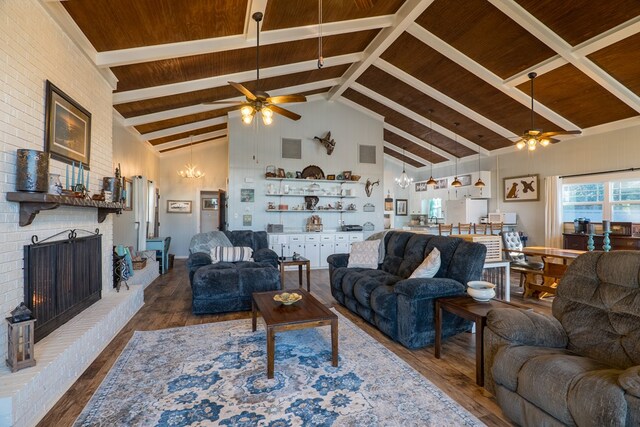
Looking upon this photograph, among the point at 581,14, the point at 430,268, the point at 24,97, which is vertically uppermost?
the point at 581,14

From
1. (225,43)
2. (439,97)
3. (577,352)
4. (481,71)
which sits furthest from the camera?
(439,97)

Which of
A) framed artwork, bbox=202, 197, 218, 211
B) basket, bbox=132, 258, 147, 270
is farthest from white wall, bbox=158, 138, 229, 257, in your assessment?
basket, bbox=132, 258, 147, 270

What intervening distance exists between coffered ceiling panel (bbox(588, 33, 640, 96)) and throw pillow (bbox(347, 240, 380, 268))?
405 cm

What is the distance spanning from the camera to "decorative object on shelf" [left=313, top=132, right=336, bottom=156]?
298 inches

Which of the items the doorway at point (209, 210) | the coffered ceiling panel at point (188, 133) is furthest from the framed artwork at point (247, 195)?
the doorway at point (209, 210)

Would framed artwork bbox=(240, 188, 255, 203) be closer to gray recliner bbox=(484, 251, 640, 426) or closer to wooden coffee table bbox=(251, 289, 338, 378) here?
wooden coffee table bbox=(251, 289, 338, 378)

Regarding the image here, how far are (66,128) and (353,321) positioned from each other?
11.6ft

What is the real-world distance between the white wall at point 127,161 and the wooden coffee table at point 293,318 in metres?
4.09

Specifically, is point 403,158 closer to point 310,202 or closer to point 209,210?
point 310,202

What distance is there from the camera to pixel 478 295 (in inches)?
103

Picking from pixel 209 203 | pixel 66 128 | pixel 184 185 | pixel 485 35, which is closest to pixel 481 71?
pixel 485 35

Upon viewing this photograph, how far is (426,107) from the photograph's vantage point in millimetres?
7199

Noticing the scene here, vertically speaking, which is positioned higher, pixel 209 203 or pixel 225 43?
pixel 225 43

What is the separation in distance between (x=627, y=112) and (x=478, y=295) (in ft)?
17.9
